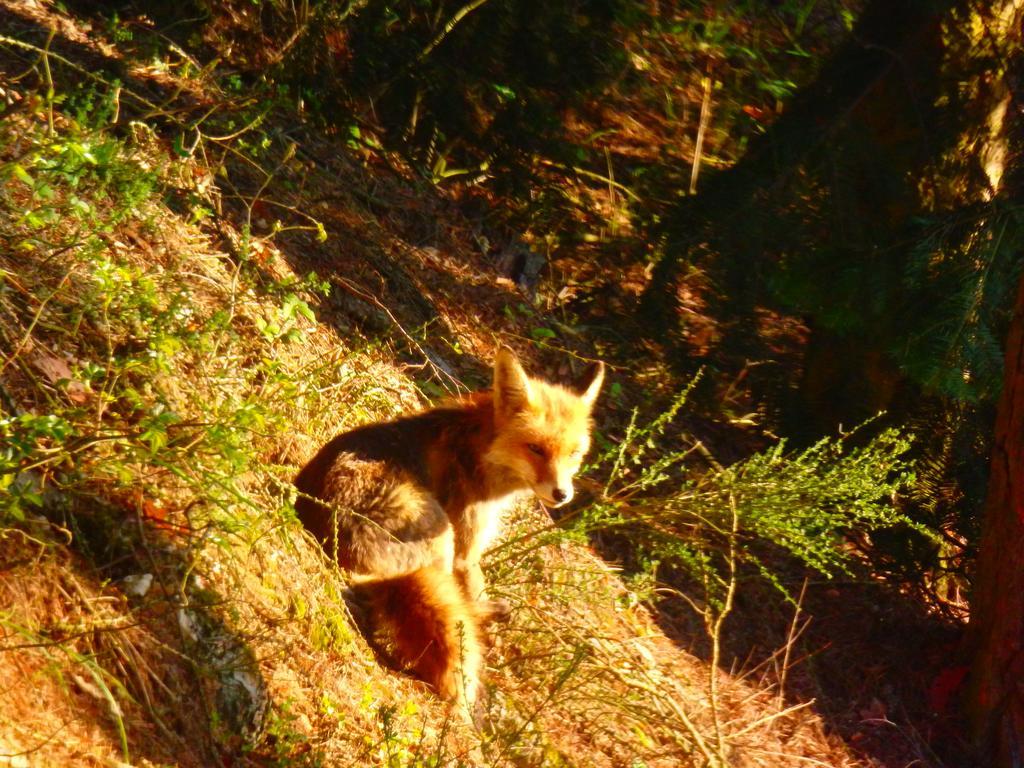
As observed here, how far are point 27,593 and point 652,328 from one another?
3.67 meters

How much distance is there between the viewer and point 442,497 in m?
4.91

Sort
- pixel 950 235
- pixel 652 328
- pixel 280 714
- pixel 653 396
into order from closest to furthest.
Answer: pixel 280 714 → pixel 950 235 → pixel 652 328 → pixel 653 396

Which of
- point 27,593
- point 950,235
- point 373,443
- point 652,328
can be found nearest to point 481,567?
point 373,443

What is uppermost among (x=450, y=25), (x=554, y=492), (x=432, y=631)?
(x=450, y=25)

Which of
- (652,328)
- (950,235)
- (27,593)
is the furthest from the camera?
(652,328)

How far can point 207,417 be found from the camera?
13.6ft

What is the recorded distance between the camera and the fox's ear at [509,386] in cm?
496

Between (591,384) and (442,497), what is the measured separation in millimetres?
1039

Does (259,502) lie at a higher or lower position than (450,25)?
lower

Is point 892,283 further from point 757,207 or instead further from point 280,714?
point 280,714

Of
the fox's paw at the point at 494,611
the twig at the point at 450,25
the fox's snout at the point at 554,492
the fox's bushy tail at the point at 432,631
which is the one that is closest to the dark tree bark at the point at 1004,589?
the fox's snout at the point at 554,492

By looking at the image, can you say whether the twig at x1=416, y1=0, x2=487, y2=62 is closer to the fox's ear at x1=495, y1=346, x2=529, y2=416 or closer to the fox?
the fox

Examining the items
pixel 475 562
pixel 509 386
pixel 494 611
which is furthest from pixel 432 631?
pixel 509 386

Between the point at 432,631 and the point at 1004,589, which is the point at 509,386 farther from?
the point at 1004,589
